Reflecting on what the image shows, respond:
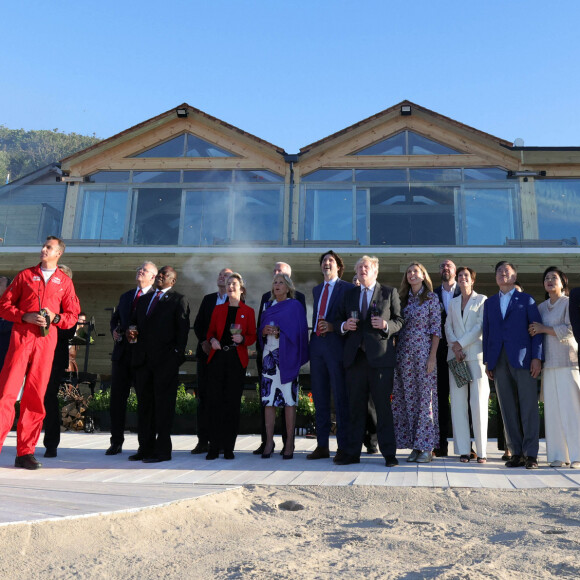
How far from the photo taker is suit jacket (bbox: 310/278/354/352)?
5258 mm

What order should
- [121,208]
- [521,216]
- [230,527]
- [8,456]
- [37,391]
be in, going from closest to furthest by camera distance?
[230,527] < [37,391] < [8,456] < [521,216] < [121,208]

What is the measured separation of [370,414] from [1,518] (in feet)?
12.7

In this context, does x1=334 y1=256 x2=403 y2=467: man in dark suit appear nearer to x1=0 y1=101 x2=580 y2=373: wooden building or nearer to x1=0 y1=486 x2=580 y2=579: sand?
x1=0 y1=486 x2=580 y2=579: sand

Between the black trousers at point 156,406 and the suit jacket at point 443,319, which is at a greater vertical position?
the suit jacket at point 443,319

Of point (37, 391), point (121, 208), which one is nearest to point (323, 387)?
point (37, 391)

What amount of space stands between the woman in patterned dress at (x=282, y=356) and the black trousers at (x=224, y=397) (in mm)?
265

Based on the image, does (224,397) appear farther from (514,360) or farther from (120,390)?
(514,360)

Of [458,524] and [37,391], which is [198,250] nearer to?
[37,391]

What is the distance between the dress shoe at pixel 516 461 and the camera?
16.1ft

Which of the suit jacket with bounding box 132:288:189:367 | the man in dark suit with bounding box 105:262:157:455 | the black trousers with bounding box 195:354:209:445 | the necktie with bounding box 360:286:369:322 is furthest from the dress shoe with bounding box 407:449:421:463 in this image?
the man in dark suit with bounding box 105:262:157:455

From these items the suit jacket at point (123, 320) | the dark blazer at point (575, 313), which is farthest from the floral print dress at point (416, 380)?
the suit jacket at point (123, 320)

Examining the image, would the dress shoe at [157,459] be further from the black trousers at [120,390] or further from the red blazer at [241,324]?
the red blazer at [241,324]

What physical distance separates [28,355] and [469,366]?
12.2 ft

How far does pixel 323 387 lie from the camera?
17.4ft
